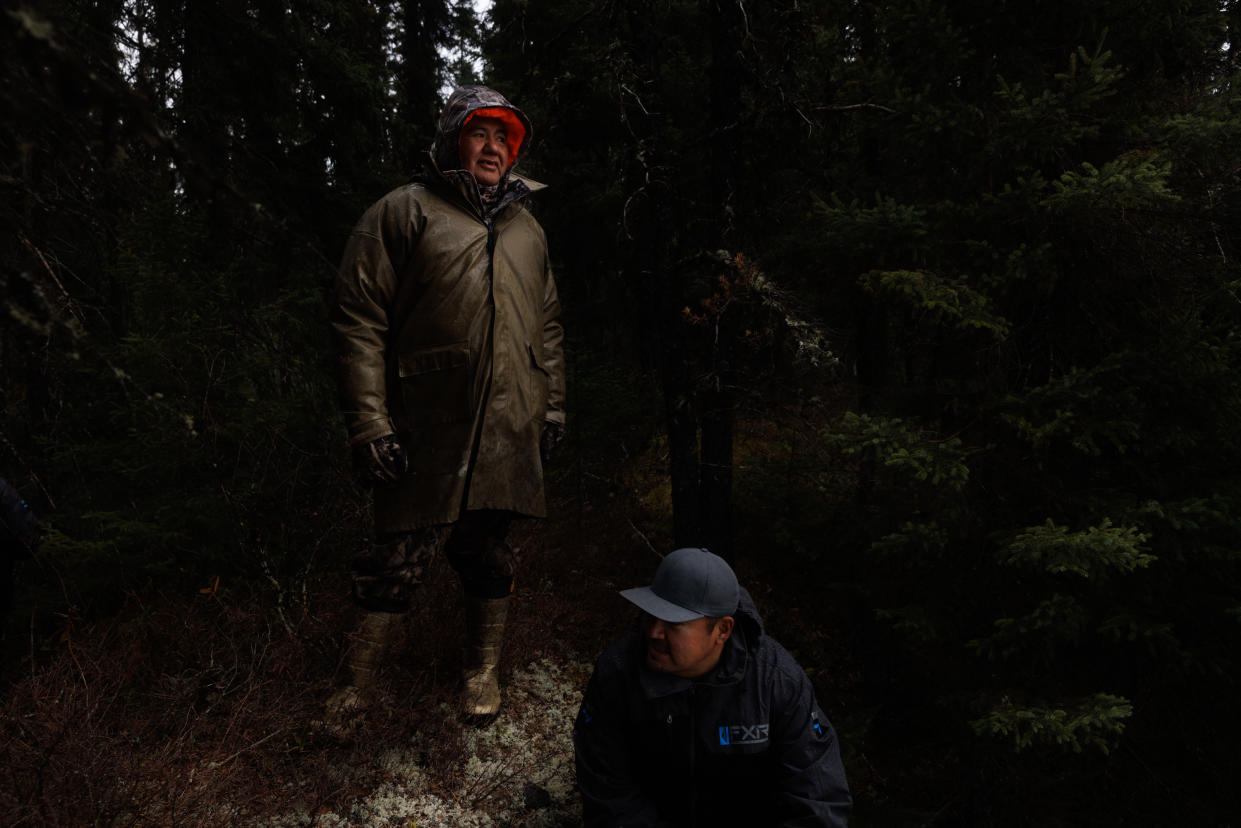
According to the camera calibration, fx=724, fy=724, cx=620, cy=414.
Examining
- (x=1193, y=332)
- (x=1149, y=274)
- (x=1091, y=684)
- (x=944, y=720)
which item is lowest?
(x=944, y=720)

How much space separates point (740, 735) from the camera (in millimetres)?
2627

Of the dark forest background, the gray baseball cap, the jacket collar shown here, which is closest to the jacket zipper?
the gray baseball cap

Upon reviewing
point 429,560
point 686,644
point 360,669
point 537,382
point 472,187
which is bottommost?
point 360,669

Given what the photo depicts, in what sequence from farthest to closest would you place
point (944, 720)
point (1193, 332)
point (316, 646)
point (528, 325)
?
point (944, 720), point (1193, 332), point (316, 646), point (528, 325)

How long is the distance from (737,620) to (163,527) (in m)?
4.57

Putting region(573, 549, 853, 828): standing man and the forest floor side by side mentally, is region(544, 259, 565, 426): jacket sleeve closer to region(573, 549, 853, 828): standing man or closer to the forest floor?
region(573, 549, 853, 828): standing man

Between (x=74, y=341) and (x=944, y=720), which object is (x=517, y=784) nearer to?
(x=74, y=341)

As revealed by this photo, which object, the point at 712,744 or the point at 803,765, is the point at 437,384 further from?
the point at 803,765

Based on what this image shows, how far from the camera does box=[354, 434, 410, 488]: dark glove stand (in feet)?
11.0

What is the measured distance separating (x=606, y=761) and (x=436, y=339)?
2027 millimetres

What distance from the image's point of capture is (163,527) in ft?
17.4

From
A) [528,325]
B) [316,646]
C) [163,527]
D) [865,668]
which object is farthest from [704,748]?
[865,668]

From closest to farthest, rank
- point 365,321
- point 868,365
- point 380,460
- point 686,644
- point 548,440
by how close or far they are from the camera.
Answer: point 686,644 < point 380,460 < point 365,321 < point 548,440 < point 868,365

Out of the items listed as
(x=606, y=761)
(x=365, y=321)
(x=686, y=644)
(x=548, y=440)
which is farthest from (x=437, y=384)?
(x=606, y=761)
